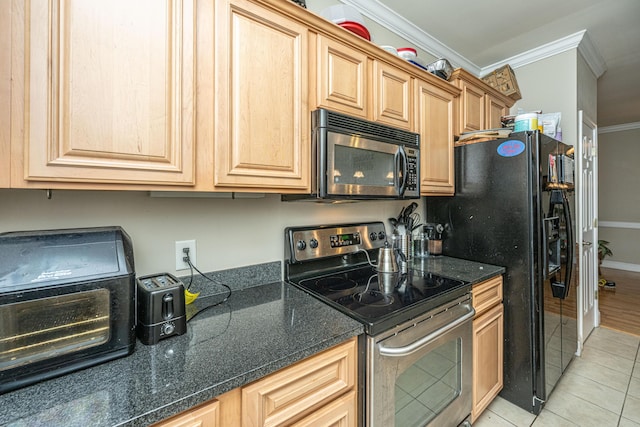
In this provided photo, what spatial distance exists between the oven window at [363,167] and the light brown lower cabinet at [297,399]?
2.19 feet

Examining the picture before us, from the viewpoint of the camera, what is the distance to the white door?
2.36m

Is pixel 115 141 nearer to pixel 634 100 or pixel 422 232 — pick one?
pixel 422 232

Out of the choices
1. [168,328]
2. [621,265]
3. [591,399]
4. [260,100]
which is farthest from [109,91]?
[621,265]

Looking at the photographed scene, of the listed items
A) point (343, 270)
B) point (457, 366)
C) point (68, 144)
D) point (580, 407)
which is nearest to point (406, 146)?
point (343, 270)

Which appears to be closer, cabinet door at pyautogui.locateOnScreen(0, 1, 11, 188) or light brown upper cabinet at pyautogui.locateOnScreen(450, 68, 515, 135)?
cabinet door at pyautogui.locateOnScreen(0, 1, 11, 188)

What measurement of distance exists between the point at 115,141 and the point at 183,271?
605mm

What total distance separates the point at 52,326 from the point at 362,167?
46.0 inches

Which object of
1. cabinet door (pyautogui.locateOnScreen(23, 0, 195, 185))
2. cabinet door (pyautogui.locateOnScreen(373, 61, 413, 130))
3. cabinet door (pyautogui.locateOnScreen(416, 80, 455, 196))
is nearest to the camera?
cabinet door (pyautogui.locateOnScreen(23, 0, 195, 185))

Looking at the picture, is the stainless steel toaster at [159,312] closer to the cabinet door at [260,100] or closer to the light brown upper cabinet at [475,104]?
the cabinet door at [260,100]

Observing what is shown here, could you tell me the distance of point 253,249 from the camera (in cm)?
138

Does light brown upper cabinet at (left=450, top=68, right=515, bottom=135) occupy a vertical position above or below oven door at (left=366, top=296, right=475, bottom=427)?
above

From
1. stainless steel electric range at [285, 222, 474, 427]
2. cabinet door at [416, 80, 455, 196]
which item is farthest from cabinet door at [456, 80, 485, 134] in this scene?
stainless steel electric range at [285, 222, 474, 427]

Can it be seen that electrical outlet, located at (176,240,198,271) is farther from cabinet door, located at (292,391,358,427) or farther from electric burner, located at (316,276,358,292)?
cabinet door, located at (292,391,358,427)

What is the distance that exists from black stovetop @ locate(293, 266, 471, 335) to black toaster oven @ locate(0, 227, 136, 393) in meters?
0.73
